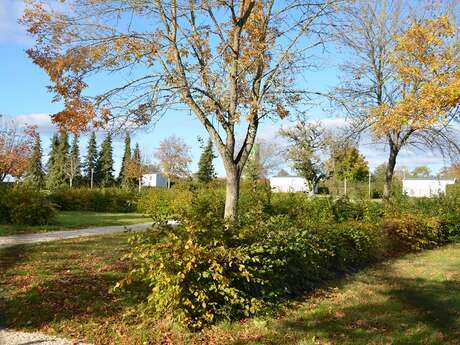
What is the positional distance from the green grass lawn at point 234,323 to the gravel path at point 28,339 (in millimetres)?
160

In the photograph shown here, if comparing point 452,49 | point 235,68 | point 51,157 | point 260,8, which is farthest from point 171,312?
point 51,157

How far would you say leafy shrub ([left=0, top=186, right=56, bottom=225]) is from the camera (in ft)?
46.0

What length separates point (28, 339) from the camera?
447 cm

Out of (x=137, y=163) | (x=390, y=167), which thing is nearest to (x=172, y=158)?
(x=137, y=163)

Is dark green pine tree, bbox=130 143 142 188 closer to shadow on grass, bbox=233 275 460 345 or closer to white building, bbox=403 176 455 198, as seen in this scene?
white building, bbox=403 176 455 198

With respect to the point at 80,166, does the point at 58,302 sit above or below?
below

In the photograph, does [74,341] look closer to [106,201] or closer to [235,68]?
[235,68]

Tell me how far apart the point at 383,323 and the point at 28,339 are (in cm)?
379

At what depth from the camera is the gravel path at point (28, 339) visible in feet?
14.4

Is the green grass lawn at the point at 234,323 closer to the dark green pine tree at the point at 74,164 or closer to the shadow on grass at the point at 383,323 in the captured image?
the shadow on grass at the point at 383,323

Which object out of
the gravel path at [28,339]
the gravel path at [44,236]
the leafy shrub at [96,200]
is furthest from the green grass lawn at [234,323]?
the leafy shrub at [96,200]

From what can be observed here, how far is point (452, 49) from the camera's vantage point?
43.2 feet

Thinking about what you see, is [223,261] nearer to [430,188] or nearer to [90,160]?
[430,188]

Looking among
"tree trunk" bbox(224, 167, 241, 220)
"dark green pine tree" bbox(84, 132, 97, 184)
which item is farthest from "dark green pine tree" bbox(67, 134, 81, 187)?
"tree trunk" bbox(224, 167, 241, 220)
